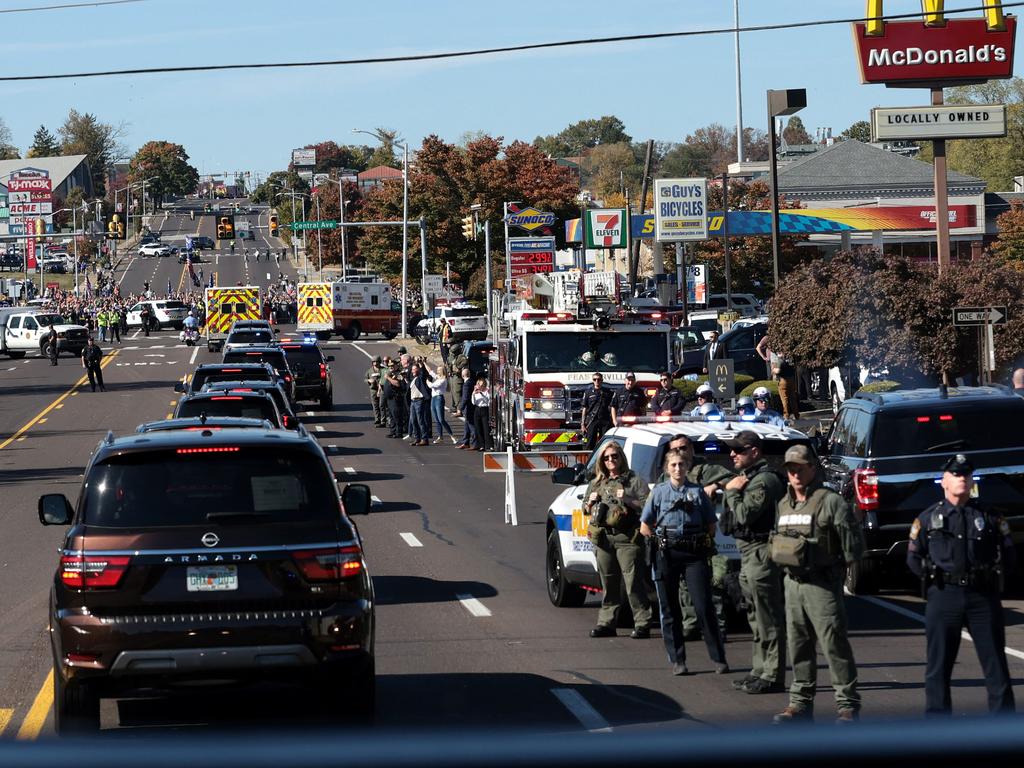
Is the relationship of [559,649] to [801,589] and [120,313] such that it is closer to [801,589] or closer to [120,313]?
[801,589]

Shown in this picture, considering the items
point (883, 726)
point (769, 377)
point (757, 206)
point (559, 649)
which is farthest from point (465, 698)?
point (757, 206)

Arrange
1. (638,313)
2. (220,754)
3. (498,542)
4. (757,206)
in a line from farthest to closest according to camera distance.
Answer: (757,206), (638,313), (498,542), (220,754)

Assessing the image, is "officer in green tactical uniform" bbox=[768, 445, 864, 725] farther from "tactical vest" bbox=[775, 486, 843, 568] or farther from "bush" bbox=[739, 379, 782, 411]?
"bush" bbox=[739, 379, 782, 411]

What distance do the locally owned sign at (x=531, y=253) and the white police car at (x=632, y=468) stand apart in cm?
3268

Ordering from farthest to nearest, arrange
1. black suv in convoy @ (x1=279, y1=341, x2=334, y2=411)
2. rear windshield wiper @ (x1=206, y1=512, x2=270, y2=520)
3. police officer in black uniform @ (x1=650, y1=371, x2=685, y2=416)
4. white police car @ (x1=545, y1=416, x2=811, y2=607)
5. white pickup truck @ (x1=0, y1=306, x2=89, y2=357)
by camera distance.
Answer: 1. white pickup truck @ (x1=0, y1=306, x2=89, y2=357)
2. black suv in convoy @ (x1=279, y1=341, x2=334, y2=411)
3. police officer in black uniform @ (x1=650, y1=371, x2=685, y2=416)
4. white police car @ (x1=545, y1=416, x2=811, y2=607)
5. rear windshield wiper @ (x1=206, y1=512, x2=270, y2=520)

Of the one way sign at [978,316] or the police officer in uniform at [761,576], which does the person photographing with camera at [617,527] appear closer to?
the police officer in uniform at [761,576]

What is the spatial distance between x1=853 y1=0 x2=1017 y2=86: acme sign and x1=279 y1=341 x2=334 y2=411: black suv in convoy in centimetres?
1680

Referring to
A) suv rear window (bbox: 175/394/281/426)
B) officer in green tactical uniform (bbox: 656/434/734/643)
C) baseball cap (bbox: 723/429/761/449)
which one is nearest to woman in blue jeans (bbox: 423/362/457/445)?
suv rear window (bbox: 175/394/281/426)

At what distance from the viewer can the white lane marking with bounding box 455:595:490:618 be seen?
44.3 ft

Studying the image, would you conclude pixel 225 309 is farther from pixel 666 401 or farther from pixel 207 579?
pixel 207 579

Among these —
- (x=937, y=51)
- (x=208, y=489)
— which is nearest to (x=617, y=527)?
(x=208, y=489)

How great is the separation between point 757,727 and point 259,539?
266 inches

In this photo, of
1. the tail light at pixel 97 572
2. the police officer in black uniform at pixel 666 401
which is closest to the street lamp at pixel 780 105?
the police officer in black uniform at pixel 666 401

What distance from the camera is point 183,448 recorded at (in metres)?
8.42
